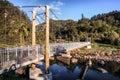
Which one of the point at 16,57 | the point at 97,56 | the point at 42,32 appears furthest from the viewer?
the point at 42,32

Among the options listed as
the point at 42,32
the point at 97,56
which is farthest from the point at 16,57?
the point at 42,32

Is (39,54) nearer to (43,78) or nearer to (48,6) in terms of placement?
(43,78)

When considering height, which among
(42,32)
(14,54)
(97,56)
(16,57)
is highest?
(42,32)

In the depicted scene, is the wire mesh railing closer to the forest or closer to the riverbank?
the forest

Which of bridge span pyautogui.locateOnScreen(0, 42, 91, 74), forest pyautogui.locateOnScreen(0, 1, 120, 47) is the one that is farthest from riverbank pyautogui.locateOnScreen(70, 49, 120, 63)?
bridge span pyautogui.locateOnScreen(0, 42, 91, 74)

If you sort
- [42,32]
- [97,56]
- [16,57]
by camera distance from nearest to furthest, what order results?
[16,57] → [97,56] → [42,32]

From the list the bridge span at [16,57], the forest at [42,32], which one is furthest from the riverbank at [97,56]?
the bridge span at [16,57]

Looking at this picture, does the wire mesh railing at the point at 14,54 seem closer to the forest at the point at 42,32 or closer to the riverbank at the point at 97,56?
the forest at the point at 42,32

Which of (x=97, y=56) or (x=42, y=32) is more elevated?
(x=42, y=32)

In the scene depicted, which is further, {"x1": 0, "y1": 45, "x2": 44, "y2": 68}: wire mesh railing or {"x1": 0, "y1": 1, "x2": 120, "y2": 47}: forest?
{"x1": 0, "y1": 1, "x2": 120, "y2": 47}: forest

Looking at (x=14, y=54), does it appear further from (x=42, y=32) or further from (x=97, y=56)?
(x=42, y=32)

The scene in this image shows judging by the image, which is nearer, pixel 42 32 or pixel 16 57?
pixel 16 57

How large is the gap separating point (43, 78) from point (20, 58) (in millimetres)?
2309

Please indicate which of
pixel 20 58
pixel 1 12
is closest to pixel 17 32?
pixel 1 12
